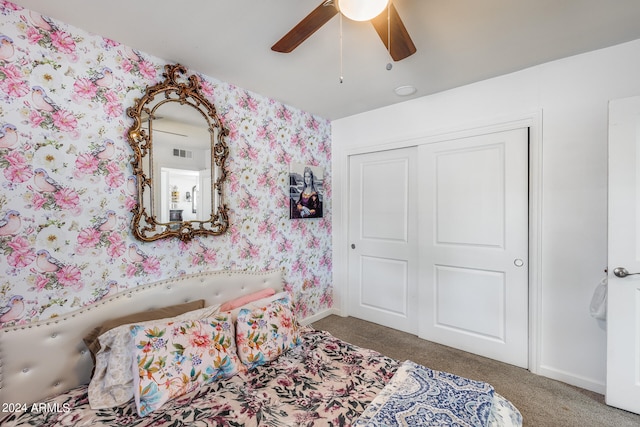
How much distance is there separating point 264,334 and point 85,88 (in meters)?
1.84

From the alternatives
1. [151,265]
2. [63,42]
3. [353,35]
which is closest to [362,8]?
[353,35]

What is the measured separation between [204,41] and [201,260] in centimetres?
155

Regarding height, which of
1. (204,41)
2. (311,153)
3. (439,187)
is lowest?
(439,187)

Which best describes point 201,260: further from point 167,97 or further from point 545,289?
point 545,289

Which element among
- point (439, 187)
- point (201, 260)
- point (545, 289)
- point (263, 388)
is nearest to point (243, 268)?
point (201, 260)

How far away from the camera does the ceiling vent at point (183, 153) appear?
2094 millimetres

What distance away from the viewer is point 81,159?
1.68m

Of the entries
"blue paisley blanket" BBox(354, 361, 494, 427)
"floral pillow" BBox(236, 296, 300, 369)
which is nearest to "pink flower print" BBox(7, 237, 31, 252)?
"floral pillow" BBox(236, 296, 300, 369)

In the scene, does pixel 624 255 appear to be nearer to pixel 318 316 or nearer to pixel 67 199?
pixel 318 316

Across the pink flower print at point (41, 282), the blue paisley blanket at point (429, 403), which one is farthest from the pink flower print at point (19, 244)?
the blue paisley blanket at point (429, 403)

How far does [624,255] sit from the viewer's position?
1.76m

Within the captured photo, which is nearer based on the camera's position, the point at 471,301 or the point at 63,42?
the point at 63,42

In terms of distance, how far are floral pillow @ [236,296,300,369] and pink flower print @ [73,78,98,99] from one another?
162cm

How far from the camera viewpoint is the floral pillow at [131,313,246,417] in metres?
1.34
